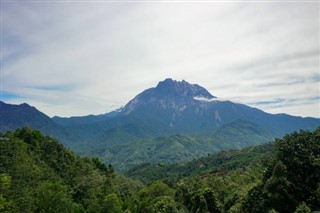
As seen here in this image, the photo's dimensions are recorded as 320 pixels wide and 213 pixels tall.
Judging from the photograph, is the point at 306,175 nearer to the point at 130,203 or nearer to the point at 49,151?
the point at 130,203

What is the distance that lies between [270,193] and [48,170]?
68.1 m

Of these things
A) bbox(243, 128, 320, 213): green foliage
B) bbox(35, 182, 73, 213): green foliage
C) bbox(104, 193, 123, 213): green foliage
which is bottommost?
bbox(104, 193, 123, 213): green foliage

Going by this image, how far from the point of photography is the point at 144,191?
289 ft

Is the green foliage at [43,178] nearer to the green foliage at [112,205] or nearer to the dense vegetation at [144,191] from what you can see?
the dense vegetation at [144,191]

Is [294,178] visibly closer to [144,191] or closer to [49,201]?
[49,201]

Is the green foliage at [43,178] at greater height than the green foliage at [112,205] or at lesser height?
greater

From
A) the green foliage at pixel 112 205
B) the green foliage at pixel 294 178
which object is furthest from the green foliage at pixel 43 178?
the green foliage at pixel 294 178

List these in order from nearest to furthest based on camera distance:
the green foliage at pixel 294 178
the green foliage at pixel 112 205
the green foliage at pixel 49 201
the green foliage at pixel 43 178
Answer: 1. the green foliage at pixel 294 178
2. the green foliage at pixel 43 178
3. the green foliage at pixel 49 201
4. the green foliage at pixel 112 205

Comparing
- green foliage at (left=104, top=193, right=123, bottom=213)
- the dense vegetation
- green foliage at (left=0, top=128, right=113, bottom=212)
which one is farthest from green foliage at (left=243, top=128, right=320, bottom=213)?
green foliage at (left=104, top=193, right=123, bottom=213)

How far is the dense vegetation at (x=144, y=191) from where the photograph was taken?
3161cm

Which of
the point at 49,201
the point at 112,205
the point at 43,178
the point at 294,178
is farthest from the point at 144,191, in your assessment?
the point at 294,178

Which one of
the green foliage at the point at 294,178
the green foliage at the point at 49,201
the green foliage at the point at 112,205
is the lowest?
the green foliage at the point at 112,205

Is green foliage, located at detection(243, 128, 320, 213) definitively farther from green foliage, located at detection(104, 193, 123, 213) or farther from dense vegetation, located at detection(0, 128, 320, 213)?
green foliage, located at detection(104, 193, 123, 213)

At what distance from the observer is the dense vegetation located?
31.6m
